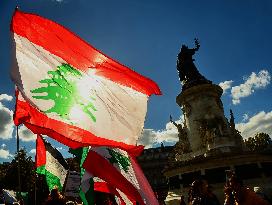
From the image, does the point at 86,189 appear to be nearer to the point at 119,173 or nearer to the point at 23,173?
the point at 119,173

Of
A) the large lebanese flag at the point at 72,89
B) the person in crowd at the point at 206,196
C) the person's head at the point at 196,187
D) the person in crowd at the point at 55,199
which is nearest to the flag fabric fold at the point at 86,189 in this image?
the large lebanese flag at the point at 72,89

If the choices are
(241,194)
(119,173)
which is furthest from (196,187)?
(119,173)

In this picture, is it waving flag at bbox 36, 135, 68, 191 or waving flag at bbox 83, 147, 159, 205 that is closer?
waving flag at bbox 83, 147, 159, 205

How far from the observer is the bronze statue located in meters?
29.4

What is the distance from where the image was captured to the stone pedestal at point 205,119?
81.7 ft

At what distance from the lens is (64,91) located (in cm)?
532

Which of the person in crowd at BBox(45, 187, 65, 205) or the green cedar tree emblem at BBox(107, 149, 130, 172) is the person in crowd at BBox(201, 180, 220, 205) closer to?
the green cedar tree emblem at BBox(107, 149, 130, 172)

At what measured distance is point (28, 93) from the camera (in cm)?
457

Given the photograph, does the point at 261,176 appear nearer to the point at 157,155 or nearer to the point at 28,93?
the point at 28,93

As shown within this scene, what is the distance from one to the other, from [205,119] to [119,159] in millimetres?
21549

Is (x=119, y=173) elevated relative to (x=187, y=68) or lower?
lower

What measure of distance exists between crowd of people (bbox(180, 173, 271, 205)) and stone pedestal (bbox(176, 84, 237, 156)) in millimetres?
18484

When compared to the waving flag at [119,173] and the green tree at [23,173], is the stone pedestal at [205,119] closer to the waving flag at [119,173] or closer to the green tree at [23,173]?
the waving flag at [119,173]

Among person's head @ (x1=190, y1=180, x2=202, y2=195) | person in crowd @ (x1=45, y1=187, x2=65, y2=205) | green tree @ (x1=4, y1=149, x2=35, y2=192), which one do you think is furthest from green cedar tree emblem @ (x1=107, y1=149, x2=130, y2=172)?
green tree @ (x1=4, y1=149, x2=35, y2=192)
